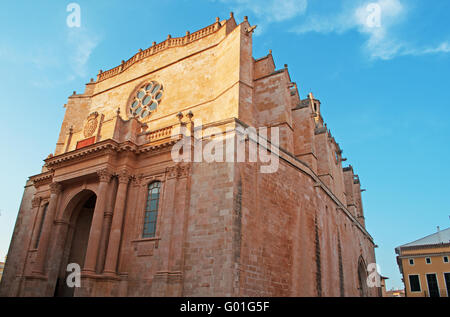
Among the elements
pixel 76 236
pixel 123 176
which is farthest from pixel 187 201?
pixel 76 236

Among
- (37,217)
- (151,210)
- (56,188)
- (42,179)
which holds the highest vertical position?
(42,179)

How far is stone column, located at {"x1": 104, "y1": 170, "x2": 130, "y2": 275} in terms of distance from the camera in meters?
12.5

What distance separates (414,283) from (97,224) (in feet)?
96.5

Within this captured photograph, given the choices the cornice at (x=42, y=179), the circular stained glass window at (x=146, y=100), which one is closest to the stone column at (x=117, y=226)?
the circular stained glass window at (x=146, y=100)

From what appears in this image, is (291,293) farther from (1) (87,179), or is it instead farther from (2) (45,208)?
(2) (45,208)

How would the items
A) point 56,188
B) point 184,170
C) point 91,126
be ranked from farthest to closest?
point 91,126
point 56,188
point 184,170

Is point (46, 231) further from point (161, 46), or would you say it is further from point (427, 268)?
point (427, 268)

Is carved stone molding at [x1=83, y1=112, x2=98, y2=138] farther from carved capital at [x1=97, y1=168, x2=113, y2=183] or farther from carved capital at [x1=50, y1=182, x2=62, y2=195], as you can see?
carved capital at [x1=97, y1=168, x2=113, y2=183]

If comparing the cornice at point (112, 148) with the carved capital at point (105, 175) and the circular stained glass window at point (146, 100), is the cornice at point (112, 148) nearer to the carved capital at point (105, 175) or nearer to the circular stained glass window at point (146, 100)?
the carved capital at point (105, 175)

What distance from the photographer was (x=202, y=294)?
10641 mm

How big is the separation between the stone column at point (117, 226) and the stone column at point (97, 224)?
46 cm

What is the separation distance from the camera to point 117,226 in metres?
13.0

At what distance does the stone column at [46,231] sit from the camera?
14.3 meters

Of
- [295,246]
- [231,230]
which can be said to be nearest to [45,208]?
[231,230]
